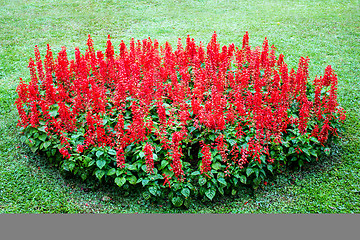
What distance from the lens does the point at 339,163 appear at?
379 cm

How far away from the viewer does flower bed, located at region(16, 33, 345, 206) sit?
326 cm

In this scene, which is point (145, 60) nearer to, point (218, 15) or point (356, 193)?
point (356, 193)

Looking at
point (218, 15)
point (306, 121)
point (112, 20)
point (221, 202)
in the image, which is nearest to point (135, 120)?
point (221, 202)

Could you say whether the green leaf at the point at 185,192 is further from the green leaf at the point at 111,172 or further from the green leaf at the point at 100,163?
the green leaf at the point at 100,163

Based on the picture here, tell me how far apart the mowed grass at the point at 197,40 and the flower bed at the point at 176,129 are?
0.19 meters

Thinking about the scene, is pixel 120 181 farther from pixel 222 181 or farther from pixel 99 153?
pixel 222 181

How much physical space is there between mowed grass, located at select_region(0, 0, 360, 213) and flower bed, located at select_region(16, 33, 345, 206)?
19 centimetres

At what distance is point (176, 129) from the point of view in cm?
372

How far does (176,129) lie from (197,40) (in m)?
4.51

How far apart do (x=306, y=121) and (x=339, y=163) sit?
0.70 m

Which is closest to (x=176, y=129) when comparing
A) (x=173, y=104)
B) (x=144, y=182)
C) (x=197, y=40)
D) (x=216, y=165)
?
(x=173, y=104)

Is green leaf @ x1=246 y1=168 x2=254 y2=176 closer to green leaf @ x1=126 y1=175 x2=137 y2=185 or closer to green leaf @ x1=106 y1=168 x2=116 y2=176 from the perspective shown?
green leaf @ x1=126 y1=175 x2=137 y2=185

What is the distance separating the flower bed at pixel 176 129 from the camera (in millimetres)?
3260

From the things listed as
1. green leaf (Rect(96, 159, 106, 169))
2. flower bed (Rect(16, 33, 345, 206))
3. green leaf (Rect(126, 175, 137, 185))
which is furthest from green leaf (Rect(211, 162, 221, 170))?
green leaf (Rect(96, 159, 106, 169))
